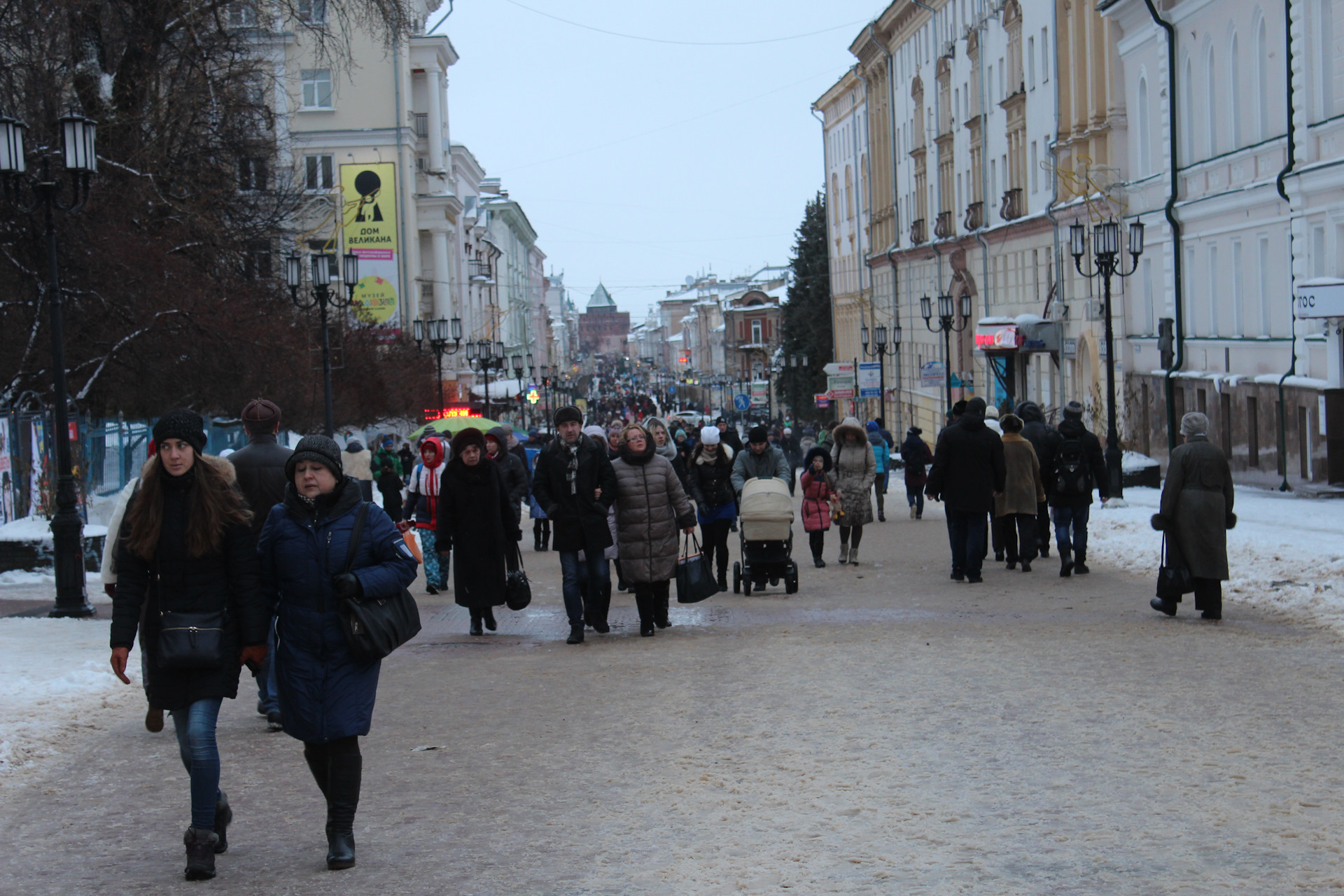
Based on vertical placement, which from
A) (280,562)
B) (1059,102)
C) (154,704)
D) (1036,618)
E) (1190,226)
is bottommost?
(1036,618)

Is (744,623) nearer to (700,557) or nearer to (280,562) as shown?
(700,557)

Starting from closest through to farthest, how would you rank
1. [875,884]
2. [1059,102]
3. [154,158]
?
1. [875,884]
2. [154,158]
3. [1059,102]

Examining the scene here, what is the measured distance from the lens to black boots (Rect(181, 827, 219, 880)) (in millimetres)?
5559

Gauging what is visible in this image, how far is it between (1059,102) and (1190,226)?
36.3ft

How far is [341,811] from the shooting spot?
5.67 metres

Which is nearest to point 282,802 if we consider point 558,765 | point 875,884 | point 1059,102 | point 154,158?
point 558,765

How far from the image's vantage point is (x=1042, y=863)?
213 inches

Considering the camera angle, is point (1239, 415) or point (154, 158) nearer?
point (154, 158)

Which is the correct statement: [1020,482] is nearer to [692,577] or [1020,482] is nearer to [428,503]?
[692,577]

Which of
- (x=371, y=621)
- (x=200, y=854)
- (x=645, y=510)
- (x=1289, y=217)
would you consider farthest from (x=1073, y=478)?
(x=1289, y=217)

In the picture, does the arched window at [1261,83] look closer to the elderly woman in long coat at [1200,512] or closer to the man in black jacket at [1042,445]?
the man in black jacket at [1042,445]

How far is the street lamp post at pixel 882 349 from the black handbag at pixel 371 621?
38.7 metres

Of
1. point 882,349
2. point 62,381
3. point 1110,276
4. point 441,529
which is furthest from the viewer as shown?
point 882,349

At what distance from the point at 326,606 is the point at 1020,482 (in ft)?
36.1
